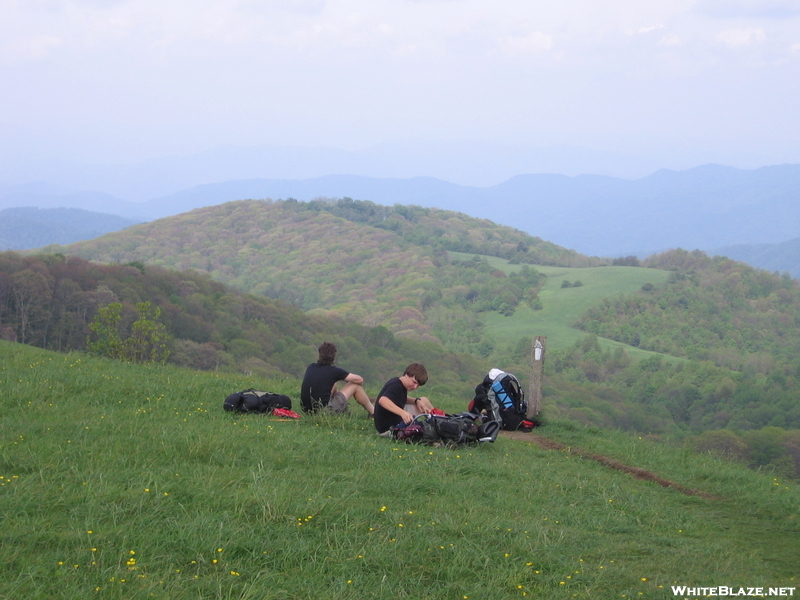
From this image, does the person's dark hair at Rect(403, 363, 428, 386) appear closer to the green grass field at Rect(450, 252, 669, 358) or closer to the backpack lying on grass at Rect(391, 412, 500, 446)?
the backpack lying on grass at Rect(391, 412, 500, 446)

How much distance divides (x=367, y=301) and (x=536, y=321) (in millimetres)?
31727

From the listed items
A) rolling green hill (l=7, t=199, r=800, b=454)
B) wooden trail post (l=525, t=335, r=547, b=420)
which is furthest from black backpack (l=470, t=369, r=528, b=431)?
rolling green hill (l=7, t=199, r=800, b=454)

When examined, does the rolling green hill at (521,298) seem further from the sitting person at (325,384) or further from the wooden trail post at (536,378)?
the sitting person at (325,384)

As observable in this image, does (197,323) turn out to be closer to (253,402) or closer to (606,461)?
(253,402)

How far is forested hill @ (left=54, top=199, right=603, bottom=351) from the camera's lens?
428 ft

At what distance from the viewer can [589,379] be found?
90.8 meters

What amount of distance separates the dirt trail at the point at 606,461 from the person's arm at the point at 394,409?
2.24m

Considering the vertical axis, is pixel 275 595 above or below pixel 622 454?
above

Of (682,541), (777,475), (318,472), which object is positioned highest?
(318,472)

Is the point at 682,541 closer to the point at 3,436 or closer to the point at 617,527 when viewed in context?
the point at 617,527

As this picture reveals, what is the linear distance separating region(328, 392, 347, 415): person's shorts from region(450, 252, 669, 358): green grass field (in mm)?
96005

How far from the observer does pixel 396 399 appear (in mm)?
8578

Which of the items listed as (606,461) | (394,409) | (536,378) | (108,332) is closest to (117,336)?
(108,332)

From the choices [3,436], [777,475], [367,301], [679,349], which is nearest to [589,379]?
[679,349]
